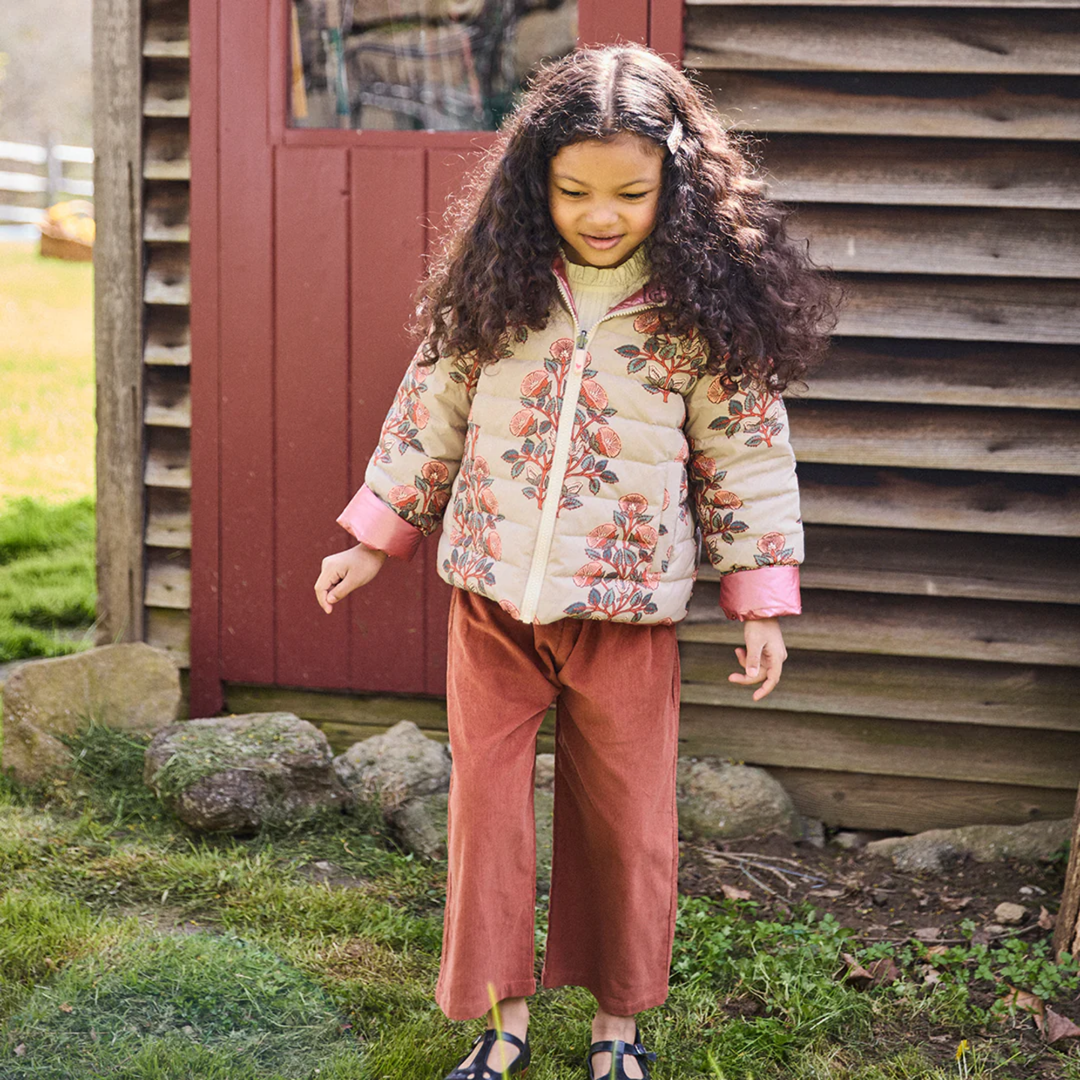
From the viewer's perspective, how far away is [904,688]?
3502mm

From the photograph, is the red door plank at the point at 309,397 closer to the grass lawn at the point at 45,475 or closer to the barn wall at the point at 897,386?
the barn wall at the point at 897,386

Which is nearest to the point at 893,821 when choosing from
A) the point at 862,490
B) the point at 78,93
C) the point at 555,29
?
the point at 862,490

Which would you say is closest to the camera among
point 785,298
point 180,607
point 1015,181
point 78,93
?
point 785,298

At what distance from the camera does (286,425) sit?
11.9 feet

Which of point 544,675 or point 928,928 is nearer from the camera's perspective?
point 544,675

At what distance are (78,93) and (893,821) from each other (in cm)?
3935

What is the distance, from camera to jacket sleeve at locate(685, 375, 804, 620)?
7.28 ft

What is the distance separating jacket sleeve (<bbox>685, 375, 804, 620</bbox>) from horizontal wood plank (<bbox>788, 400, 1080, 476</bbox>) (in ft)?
3.82

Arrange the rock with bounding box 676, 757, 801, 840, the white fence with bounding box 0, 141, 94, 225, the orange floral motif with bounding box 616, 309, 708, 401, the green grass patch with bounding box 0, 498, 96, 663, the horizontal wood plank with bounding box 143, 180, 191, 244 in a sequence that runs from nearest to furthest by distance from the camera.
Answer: the orange floral motif with bounding box 616, 309, 708, 401
the rock with bounding box 676, 757, 801, 840
the horizontal wood plank with bounding box 143, 180, 191, 244
the green grass patch with bounding box 0, 498, 96, 663
the white fence with bounding box 0, 141, 94, 225

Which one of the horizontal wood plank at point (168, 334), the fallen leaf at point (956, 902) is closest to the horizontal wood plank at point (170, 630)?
the horizontal wood plank at point (168, 334)

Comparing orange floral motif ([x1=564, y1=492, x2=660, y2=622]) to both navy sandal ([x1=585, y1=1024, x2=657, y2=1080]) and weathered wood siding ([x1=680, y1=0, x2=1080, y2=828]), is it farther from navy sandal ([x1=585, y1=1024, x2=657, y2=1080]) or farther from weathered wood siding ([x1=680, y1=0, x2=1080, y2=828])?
weathered wood siding ([x1=680, y1=0, x2=1080, y2=828])

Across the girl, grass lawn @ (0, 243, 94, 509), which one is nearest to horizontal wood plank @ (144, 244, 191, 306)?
the girl

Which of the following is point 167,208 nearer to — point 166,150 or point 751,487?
point 166,150

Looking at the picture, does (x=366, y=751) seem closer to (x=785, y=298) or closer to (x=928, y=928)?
(x=928, y=928)
